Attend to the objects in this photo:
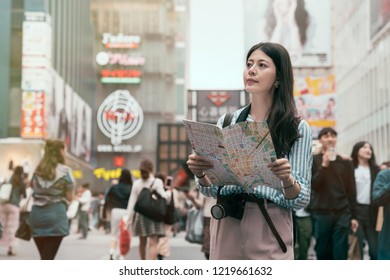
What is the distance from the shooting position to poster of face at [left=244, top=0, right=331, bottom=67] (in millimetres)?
6711

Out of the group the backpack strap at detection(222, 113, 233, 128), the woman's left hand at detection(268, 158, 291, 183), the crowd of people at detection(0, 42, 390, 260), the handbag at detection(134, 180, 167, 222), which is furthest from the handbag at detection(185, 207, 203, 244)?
the woman's left hand at detection(268, 158, 291, 183)

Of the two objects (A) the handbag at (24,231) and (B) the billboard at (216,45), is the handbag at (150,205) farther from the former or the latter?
(B) the billboard at (216,45)

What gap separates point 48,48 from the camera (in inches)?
277

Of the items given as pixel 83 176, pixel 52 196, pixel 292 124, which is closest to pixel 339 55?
pixel 83 176

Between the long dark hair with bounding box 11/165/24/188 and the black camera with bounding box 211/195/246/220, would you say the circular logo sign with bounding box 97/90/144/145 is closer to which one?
the long dark hair with bounding box 11/165/24/188

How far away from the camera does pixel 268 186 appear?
6.54ft

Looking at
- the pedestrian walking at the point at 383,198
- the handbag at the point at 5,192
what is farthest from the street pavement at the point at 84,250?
the pedestrian walking at the point at 383,198

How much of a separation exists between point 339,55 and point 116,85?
2.18 m

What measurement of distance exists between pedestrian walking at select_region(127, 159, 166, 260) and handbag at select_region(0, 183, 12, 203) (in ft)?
3.87

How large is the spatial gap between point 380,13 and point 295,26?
74 cm

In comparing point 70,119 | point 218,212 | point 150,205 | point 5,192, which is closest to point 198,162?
point 218,212

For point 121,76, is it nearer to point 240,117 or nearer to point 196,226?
point 196,226
